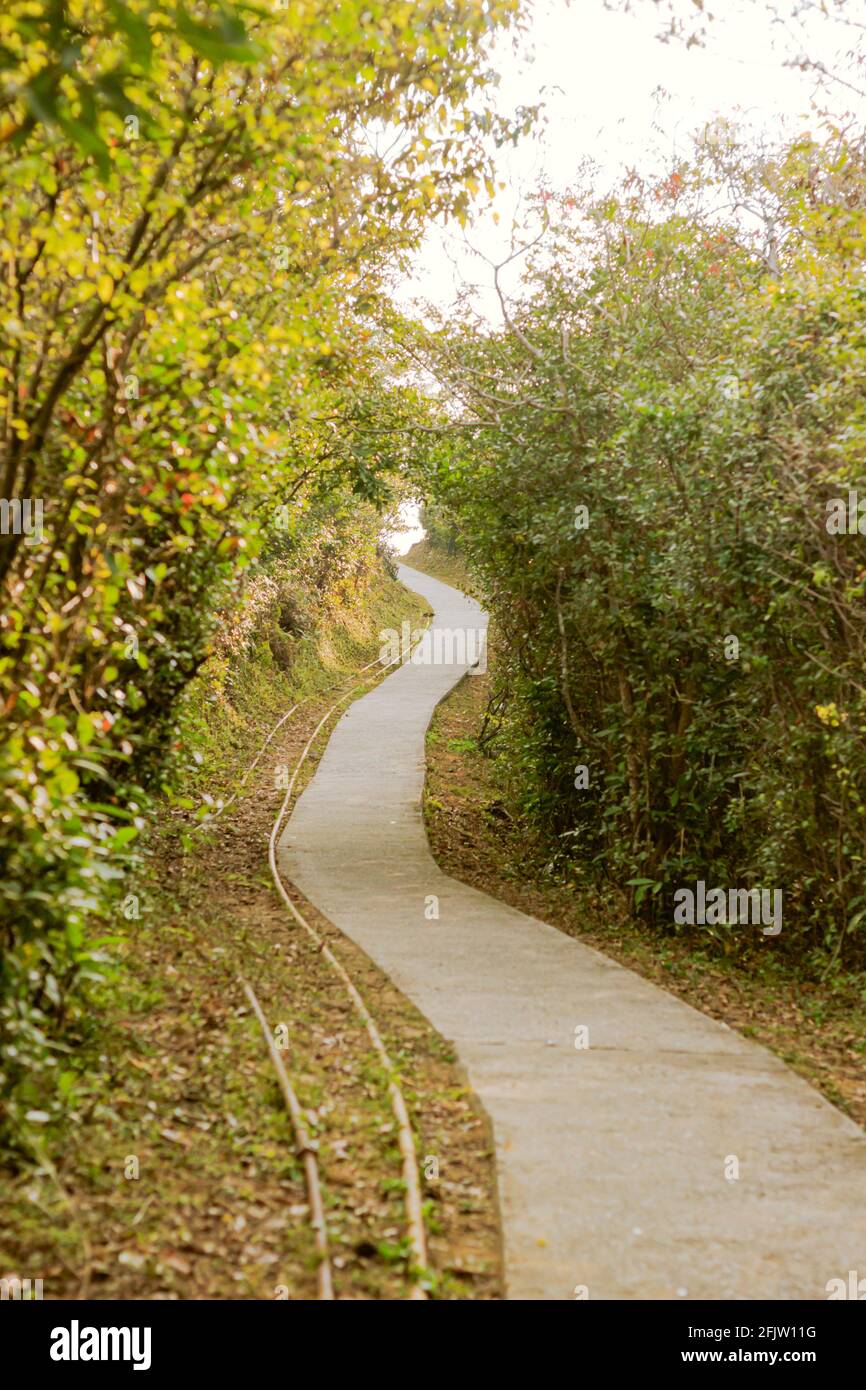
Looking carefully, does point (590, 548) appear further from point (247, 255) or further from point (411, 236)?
point (247, 255)

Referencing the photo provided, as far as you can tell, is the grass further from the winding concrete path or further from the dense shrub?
the dense shrub

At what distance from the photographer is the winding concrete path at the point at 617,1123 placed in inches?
197

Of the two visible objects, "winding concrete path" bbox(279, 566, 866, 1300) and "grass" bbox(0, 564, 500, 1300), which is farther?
"winding concrete path" bbox(279, 566, 866, 1300)

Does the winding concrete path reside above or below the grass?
below

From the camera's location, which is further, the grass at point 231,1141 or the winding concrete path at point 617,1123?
the winding concrete path at point 617,1123

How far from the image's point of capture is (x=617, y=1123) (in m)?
6.41

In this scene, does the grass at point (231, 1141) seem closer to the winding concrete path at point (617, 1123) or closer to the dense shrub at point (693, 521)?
the winding concrete path at point (617, 1123)

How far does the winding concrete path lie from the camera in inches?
197
